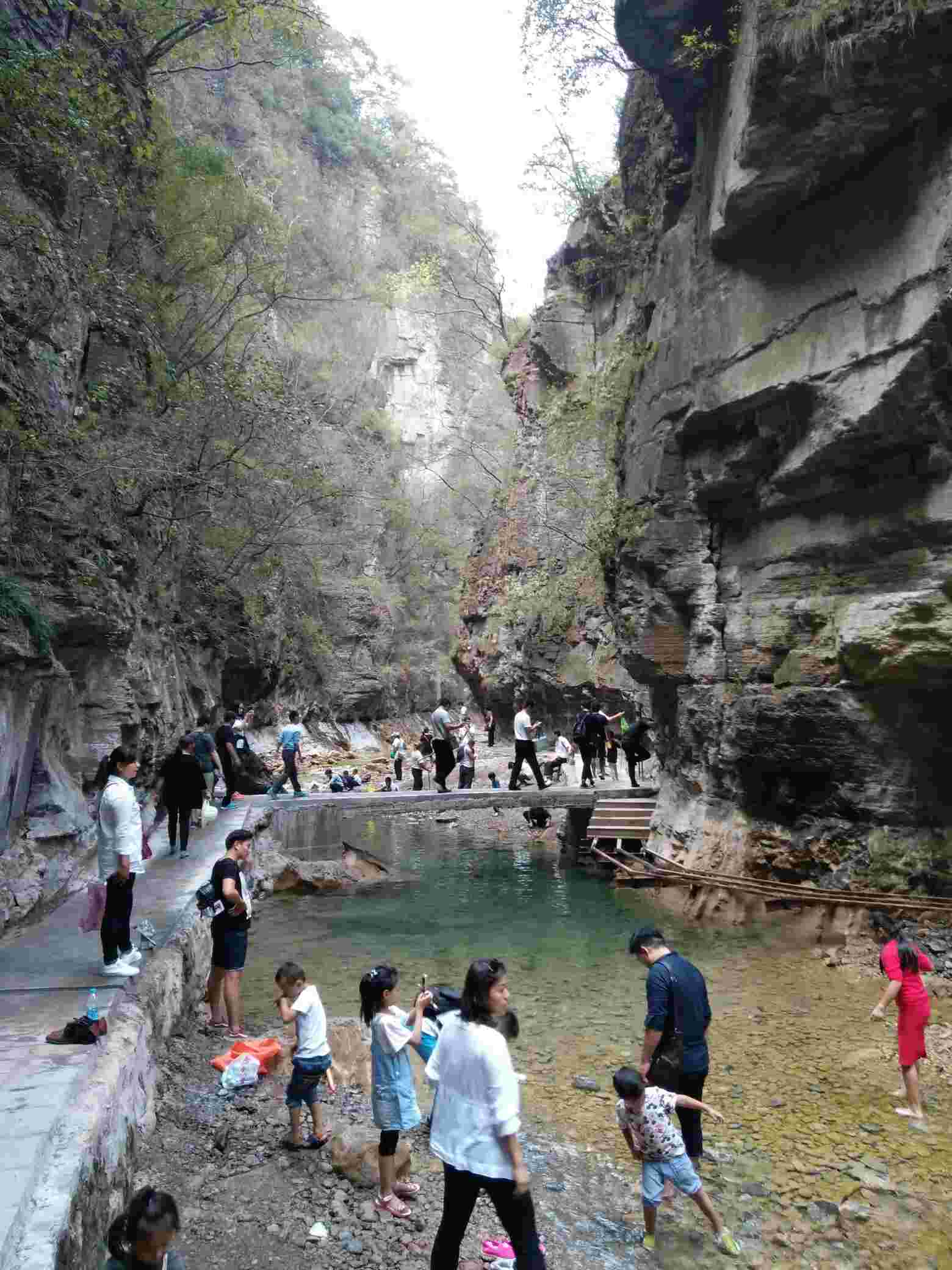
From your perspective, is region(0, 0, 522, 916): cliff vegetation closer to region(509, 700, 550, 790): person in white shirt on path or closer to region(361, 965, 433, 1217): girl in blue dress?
region(361, 965, 433, 1217): girl in blue dress

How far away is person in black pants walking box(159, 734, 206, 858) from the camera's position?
1127cm

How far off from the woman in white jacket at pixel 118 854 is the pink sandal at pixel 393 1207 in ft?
8.26

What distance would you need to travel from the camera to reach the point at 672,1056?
4828mm

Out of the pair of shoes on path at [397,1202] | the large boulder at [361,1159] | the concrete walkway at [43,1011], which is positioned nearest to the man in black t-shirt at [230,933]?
the concrete walkway at [43,1011]

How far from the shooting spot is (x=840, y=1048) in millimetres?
7566

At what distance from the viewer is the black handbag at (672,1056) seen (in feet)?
15.7

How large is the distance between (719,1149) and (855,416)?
856 centimetres

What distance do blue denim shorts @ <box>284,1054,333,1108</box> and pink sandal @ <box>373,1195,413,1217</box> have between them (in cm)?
81

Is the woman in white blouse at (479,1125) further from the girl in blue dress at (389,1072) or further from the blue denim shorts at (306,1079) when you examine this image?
the blue denim shorts at (306,1079)

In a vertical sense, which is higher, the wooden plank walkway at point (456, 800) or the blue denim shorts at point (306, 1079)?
the wooden plank walkway at point (456, 800)

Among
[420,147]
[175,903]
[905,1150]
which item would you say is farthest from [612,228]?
[420,147]

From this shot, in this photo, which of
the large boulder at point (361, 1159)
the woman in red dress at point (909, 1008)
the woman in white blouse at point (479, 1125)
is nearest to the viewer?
the woman in white blouse at point (479, 1125)

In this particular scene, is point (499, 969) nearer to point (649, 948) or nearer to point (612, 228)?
point (649, 948)

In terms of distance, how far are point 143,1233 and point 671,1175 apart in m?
2.93
